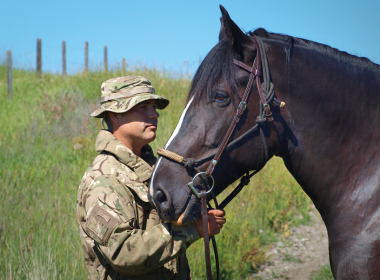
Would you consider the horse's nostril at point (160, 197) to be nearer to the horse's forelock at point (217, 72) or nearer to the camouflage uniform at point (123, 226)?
the camouflage uniform at point (123, 226)

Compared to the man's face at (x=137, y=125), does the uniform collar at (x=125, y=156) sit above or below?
below

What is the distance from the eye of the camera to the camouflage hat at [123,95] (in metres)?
2.11

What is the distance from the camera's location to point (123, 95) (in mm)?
2174

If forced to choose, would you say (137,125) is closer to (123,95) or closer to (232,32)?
(123,95)

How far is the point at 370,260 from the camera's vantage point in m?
Answer: 1.66

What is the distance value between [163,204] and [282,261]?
3.61m

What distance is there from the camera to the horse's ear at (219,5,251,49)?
69.6 inches

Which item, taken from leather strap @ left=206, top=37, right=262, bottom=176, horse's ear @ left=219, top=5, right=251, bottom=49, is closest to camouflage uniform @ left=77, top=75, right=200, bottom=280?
leather strap @ left=206, top=37, right=262, bottom=176

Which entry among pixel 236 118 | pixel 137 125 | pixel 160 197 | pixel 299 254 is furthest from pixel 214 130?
pixel 299 254

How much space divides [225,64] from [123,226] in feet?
3.53

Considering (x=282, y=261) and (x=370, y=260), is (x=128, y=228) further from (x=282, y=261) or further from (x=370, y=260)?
(x=282, y=261)

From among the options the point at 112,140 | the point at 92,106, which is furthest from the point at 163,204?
the point at 92,106

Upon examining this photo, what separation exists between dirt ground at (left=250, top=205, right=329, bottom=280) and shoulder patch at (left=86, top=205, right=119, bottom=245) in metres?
3.09

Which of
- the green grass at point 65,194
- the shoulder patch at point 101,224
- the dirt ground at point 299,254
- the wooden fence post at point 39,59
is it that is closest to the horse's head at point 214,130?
the shoulder patch at point 101,224
